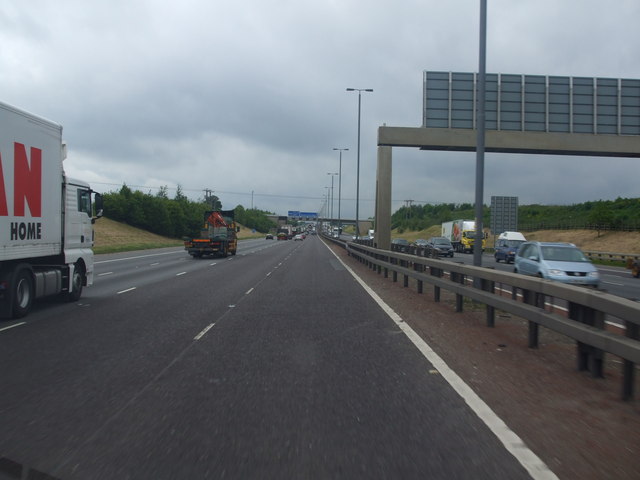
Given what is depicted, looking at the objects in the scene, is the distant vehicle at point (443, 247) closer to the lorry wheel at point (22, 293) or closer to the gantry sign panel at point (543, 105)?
the gantry sign panel at point (543, 105)

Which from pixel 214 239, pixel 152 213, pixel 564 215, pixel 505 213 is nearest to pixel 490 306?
pixel 214 239

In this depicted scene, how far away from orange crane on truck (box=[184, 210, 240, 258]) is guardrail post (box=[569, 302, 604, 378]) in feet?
111

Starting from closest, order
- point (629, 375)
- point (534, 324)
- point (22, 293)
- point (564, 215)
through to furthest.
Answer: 1. point (629, 375)
2. point (534, 324)
3. point (22, 293)
4. point (564, 215)

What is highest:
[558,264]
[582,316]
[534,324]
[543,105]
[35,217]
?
[543,105]

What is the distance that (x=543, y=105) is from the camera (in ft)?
84.7

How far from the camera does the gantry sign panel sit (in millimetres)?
25594

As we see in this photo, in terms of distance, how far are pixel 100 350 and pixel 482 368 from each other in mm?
5380

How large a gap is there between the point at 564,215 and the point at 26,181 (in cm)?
9939

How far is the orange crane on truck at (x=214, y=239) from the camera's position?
39688 mm

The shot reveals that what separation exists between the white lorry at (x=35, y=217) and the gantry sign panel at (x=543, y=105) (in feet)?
53.5

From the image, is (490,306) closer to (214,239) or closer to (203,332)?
(203,332)

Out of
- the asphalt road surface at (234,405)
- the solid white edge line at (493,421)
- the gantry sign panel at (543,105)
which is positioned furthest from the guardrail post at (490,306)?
the gantry sign panel at (543,105)

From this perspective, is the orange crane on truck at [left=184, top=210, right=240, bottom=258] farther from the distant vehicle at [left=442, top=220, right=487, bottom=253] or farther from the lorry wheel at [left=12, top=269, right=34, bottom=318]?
the lorry wheel at [left=12, top=269, right=34, bottom=318]

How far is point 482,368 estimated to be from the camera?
7570 mm
